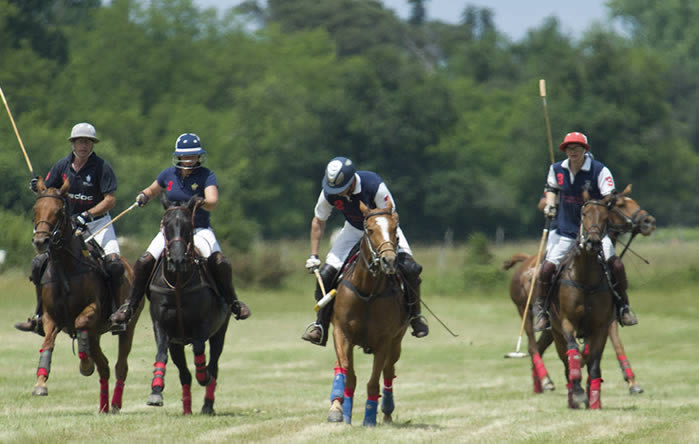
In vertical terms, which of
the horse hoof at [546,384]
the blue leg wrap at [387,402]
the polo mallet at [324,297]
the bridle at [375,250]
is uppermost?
the bridle at [375,250]

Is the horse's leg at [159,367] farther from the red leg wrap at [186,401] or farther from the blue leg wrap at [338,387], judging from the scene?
the blue leg wrap at [338,387]

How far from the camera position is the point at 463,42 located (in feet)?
413

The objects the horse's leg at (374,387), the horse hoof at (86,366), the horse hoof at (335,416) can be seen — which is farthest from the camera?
the horse hoof at (86,366)

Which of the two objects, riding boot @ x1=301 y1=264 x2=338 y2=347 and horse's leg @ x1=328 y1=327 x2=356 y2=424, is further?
riding boot @ x1=301 y1=264 x2=338 y2=347

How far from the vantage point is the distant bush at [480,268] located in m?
46.4

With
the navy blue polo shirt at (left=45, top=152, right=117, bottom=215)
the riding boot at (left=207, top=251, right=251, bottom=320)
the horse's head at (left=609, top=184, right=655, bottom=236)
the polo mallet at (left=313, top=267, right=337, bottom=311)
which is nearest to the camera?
the polo mallet at (left=313, top=267, right=337, bottom=311)

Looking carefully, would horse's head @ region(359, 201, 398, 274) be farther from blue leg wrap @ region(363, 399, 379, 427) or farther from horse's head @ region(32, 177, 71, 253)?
horse's head @ region(32, 177, 71, 253)

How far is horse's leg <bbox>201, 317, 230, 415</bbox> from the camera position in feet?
50.4

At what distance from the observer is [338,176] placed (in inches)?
529

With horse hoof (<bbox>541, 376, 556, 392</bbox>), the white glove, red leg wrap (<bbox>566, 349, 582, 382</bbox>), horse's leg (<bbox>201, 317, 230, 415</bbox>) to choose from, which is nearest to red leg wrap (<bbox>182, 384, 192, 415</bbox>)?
horse's leg (<bbox>201, 317, 230, 415</bbox>)

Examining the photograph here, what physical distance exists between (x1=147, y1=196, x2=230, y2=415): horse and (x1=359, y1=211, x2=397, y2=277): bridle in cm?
202

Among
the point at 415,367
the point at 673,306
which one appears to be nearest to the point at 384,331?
the point at 415,367


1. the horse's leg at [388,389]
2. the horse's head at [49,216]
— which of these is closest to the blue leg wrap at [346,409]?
the horse's leg at [388,389]

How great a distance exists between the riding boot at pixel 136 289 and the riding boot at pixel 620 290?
601cm
